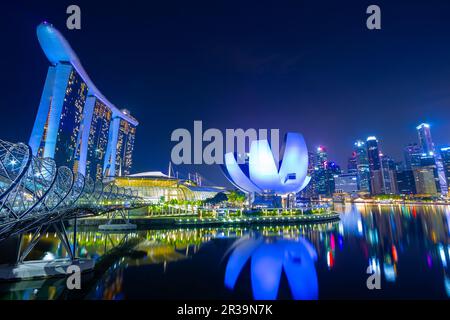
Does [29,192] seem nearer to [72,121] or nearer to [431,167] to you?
[72,121]

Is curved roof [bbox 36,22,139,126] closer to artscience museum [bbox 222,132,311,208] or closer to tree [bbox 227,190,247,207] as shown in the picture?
artscience museum [bbox 222,132,311,208]

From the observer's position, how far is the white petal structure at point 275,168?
28875 mm

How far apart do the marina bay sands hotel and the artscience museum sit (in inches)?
887

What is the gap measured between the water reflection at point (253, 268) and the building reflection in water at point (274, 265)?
4 centimetres

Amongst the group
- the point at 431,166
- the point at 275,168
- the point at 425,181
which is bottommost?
the point at 275,168

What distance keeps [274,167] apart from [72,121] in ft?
175

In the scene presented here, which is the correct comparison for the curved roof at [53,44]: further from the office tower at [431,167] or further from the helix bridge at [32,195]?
the office tower at [431,167]

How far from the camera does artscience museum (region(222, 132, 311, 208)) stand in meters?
28.9

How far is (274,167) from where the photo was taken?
28859 mm

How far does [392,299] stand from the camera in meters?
8.01

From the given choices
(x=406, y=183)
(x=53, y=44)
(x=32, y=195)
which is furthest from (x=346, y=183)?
(x=32, y=195)

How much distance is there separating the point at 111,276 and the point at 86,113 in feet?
147
